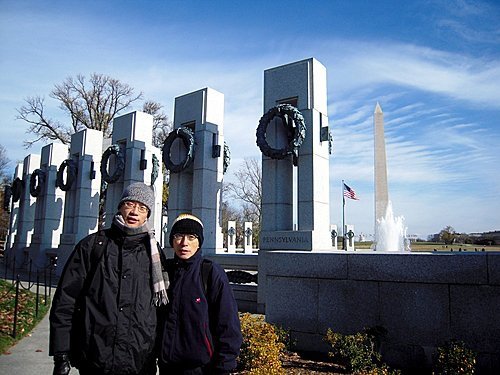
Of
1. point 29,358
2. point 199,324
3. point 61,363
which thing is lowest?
point 29,358

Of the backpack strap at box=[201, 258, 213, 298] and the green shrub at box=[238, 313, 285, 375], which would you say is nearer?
the backpack strap at box=[201, 258, 213, 298]

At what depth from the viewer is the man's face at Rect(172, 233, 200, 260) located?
308 centimetres

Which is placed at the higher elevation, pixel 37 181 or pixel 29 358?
pixel 37 181

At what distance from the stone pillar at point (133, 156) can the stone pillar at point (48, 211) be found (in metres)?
5.27

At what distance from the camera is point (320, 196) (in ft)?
33.1

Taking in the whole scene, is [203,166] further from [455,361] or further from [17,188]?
[17,188]

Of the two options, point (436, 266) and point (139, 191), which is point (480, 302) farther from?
point (139, 191)

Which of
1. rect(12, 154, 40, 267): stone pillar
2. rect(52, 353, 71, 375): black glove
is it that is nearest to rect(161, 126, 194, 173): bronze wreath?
rect(52, 353, 71, 375): black glove

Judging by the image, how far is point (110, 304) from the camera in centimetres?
275

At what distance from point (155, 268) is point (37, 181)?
20.5m

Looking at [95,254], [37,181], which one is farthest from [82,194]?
[95,254]

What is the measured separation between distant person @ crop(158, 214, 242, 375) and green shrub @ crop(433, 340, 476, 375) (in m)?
3.40

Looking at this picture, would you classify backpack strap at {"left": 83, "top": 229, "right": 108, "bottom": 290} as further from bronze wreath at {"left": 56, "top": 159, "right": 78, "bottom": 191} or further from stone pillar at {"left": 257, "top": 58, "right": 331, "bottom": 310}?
bronze wreath at {"left": 56, "top": 159, "right": 78, "bottom": 191}

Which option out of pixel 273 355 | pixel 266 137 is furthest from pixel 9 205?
pixel 273 355
